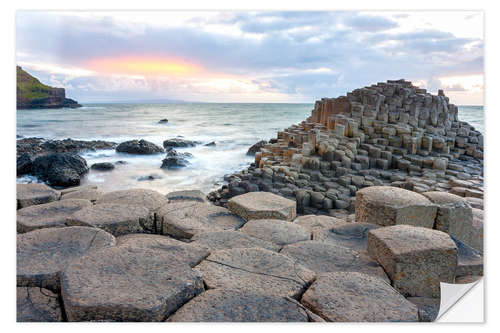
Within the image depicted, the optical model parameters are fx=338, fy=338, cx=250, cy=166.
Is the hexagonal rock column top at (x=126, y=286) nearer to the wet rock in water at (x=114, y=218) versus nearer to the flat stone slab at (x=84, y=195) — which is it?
the wet rock in water at (x=114, y=218)

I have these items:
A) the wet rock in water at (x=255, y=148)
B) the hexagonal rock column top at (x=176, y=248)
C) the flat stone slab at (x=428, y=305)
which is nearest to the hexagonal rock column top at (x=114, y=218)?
the hexagonal rock column top at (x=176, y=248)

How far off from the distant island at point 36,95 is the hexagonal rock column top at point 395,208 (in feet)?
10.1

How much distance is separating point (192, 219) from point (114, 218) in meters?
0.64

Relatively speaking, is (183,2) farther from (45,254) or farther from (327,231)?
(327,231)

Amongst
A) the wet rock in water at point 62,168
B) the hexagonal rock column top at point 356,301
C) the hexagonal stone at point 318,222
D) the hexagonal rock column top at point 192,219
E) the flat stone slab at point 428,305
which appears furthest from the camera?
the wet rock in water at point 62,168

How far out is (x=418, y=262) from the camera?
2125 millimetres

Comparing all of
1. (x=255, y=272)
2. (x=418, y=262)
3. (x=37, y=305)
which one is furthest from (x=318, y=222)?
(x=37, y=305)

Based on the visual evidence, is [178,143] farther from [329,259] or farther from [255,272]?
[255,272]

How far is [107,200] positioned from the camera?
3348mm

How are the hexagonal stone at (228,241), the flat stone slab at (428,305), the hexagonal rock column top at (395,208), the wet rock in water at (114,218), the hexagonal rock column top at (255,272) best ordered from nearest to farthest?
1. the hexagonal rock column top at (255,272)
2. the flat stone slab at (428,305)
3. the hexagonal stone at (228,241)
4. the wet rock in water at (114,218)
5. the hexagonal rock column top at (395,208)

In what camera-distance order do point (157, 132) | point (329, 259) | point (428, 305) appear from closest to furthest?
1. point (428, 305)
2. point (329, 259)
3. point (157, 132)

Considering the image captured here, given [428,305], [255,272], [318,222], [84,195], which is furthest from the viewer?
[84,195]

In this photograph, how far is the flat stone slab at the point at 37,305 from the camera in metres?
1.74

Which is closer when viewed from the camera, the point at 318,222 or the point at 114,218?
the point at 114,218
